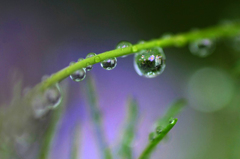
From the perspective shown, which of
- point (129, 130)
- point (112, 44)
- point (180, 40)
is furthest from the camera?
point (112, 44)

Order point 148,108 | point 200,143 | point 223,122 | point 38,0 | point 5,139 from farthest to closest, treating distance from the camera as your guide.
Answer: point 38,0 → point 148,108 → point 223,122 → point 200,143 → point 5,139

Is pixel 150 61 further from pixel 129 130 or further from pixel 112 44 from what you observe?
pixel 112 44

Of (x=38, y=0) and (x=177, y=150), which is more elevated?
(x=38, y=0)

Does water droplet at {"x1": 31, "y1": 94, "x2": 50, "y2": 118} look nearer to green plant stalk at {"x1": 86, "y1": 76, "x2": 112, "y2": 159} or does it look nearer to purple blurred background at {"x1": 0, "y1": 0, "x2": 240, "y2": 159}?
green plant stalk at {"x1": 86, "y1": 76, "x2": 112, "y2": 159}

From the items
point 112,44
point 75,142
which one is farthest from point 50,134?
point 112,44

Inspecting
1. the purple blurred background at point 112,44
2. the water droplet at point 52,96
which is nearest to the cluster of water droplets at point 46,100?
the water droplet at point 52,96

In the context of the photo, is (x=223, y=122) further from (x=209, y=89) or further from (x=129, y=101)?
(x=129, y=101)

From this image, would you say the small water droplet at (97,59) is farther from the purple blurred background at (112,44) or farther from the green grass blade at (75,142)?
the purple blurred background at (112,44)

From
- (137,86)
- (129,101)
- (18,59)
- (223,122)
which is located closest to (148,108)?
(137,86)
